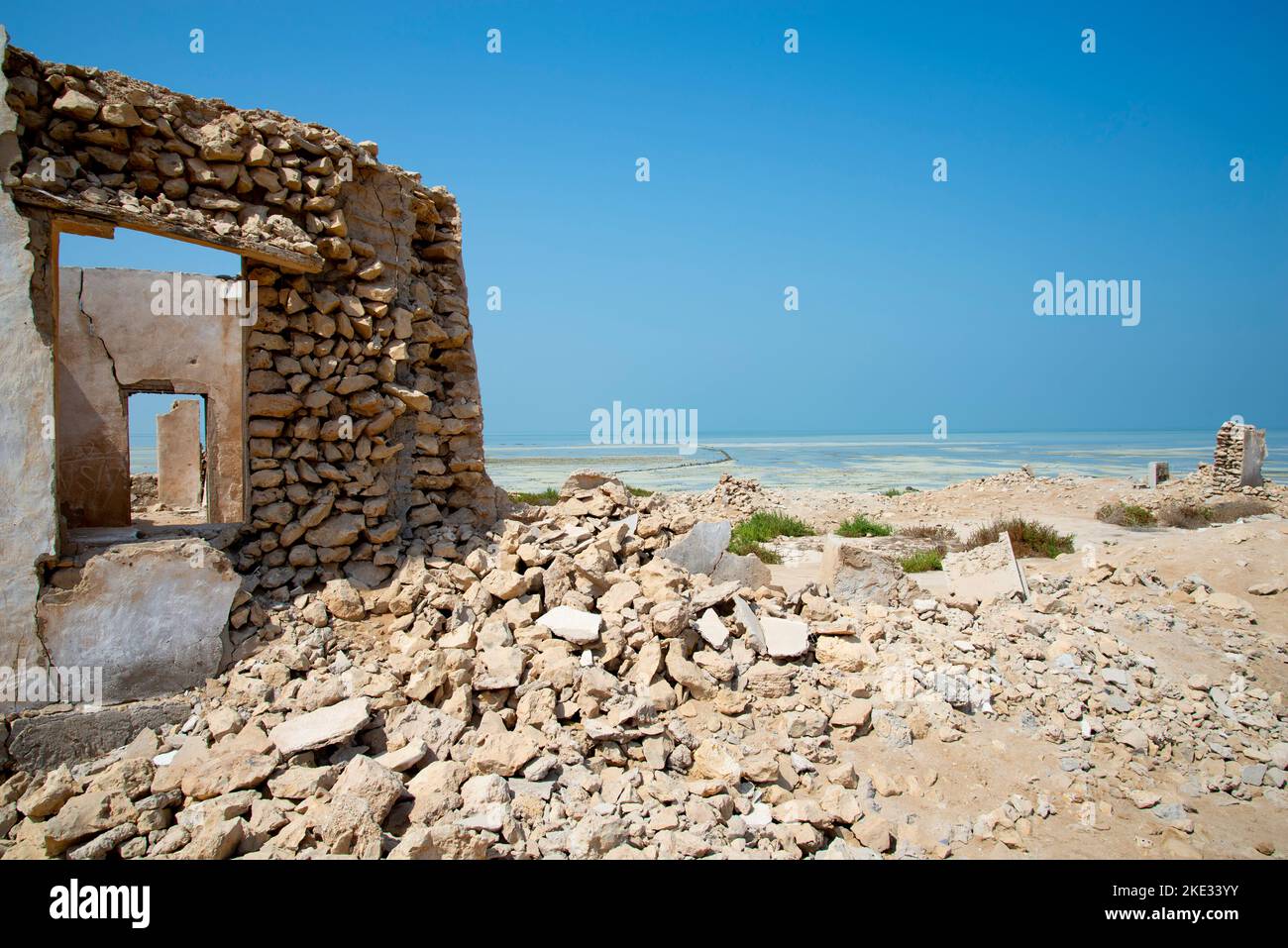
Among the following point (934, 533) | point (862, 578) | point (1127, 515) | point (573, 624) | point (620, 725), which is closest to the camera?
point (620, 725)

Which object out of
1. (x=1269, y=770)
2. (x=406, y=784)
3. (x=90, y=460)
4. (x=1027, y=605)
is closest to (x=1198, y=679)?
(x=1269, y=770)

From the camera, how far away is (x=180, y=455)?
42.8 ft

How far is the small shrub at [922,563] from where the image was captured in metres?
10.1

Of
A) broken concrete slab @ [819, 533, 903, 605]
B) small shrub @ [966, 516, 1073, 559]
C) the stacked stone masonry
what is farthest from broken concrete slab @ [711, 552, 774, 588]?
small shrub @ [966, 516, 1073, 559]

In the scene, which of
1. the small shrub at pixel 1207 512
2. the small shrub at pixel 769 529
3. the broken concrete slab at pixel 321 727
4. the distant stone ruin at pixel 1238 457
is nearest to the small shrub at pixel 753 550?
the small shrub at pixel 769 529

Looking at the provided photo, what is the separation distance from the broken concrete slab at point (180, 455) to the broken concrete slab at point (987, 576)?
12.8 m

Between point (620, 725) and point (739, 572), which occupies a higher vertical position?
point (739, 572)

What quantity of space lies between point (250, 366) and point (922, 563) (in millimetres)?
8859

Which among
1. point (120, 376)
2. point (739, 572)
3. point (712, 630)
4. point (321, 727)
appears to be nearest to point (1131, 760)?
point (712, 630)

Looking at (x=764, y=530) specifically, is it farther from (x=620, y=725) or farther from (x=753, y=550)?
(x=620, y=725)

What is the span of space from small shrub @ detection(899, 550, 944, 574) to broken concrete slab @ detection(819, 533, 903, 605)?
304cm

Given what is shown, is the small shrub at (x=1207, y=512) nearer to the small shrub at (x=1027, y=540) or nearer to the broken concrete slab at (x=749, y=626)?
the small shrub at (x=1027, y=540)

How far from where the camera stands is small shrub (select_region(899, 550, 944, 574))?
10.1 m

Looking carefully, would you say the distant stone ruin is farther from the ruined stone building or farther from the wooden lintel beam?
the wooden lintel beam
